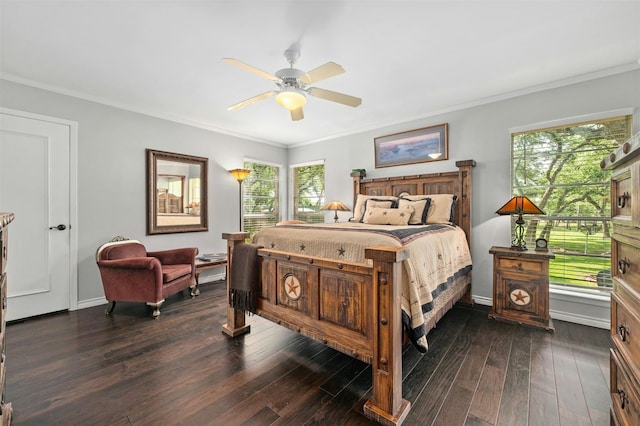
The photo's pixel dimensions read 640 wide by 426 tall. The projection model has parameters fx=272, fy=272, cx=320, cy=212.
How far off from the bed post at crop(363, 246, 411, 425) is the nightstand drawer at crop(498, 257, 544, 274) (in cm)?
197

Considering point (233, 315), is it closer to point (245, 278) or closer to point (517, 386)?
point (245, 278)

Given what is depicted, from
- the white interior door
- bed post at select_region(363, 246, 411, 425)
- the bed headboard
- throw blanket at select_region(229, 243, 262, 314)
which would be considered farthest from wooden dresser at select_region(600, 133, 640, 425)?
the white interior door

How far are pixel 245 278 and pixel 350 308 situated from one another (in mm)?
1086

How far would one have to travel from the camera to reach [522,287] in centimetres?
282

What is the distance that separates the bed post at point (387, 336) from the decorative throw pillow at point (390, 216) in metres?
1.68

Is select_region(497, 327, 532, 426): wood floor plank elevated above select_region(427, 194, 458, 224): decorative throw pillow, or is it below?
below

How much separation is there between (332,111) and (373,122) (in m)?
0.83

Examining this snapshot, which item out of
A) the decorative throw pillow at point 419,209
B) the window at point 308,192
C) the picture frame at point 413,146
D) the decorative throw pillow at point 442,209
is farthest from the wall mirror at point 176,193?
the decorative throw pillow at point 442,209

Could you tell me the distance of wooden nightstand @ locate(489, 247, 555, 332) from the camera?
8.90 ft

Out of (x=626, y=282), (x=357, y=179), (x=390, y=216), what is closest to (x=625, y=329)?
(x=626, y=282)

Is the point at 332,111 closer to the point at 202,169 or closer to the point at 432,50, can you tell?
the point at 432,50

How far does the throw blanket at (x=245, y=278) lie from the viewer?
2438mm

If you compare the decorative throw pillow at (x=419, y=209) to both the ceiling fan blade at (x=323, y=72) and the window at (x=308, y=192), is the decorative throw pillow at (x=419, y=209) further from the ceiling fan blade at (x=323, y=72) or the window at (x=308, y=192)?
the window at (x=308, y=192)

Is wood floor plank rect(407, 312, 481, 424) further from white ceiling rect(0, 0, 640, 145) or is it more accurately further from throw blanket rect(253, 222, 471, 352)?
white ceiling rect(0, 0, 640, 145)
